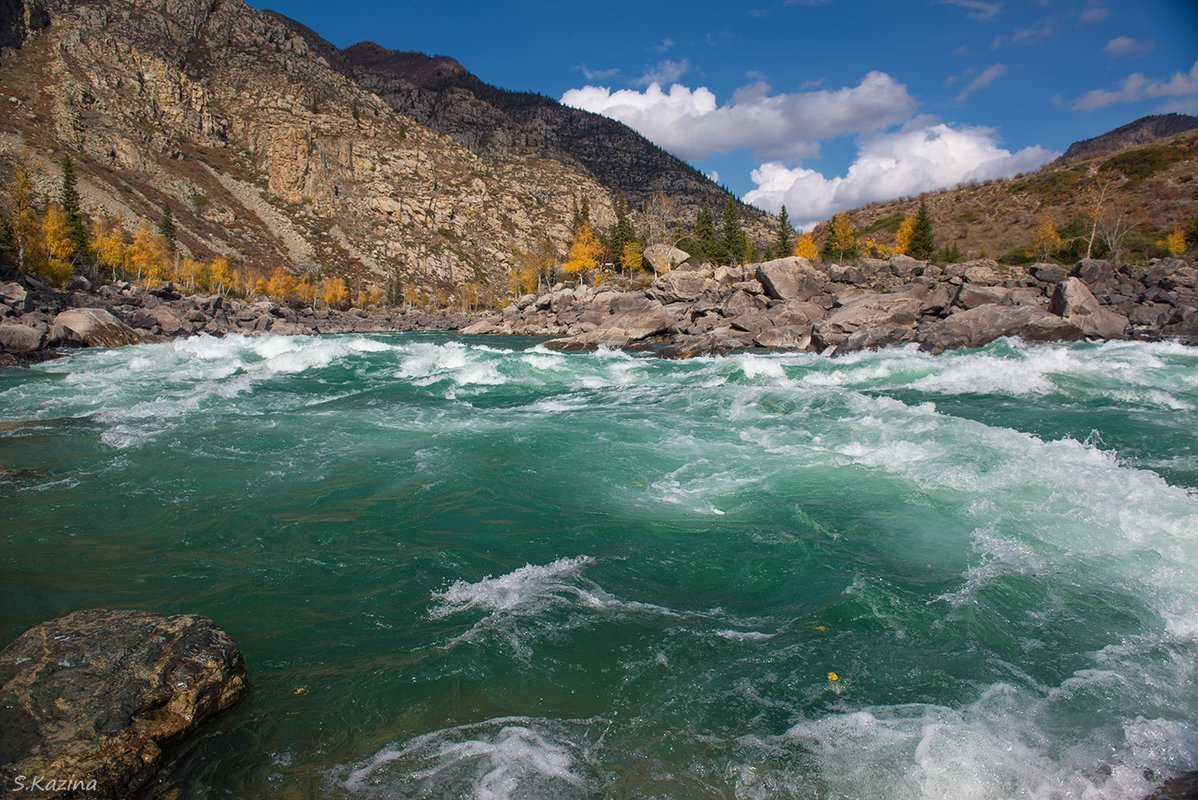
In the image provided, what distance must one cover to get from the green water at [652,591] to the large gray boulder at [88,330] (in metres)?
18.6

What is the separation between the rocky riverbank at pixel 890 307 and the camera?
25000mm

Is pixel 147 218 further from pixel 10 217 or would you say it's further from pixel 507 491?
pixel 507 491

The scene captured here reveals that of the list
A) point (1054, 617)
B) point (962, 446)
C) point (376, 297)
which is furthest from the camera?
point (376, 297)

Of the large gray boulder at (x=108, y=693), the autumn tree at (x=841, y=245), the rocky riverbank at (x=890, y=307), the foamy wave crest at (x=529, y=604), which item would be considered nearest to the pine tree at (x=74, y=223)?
the rocky riverbank at (x=890, y=307)

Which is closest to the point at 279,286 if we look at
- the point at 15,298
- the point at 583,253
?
the point at 583,253

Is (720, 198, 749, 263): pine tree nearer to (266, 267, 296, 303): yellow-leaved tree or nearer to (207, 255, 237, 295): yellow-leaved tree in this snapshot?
(207, 255, 237, 295): yellow-leaved tree

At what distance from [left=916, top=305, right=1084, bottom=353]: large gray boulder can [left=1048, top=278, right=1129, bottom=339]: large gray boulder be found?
2.58ft

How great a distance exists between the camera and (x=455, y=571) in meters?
5.64

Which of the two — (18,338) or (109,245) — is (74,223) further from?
(18,338)

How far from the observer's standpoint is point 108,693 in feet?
10.5

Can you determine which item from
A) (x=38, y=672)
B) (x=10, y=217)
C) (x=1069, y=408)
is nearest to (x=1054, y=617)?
(x=38, y=672)

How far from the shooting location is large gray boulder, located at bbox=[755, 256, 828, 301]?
37125 millimetres

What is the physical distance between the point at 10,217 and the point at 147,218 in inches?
1708

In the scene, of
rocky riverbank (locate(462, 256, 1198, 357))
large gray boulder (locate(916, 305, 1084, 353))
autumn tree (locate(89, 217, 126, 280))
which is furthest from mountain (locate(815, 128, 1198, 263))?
autumn tree (locate(89, 217, 126, 280))
